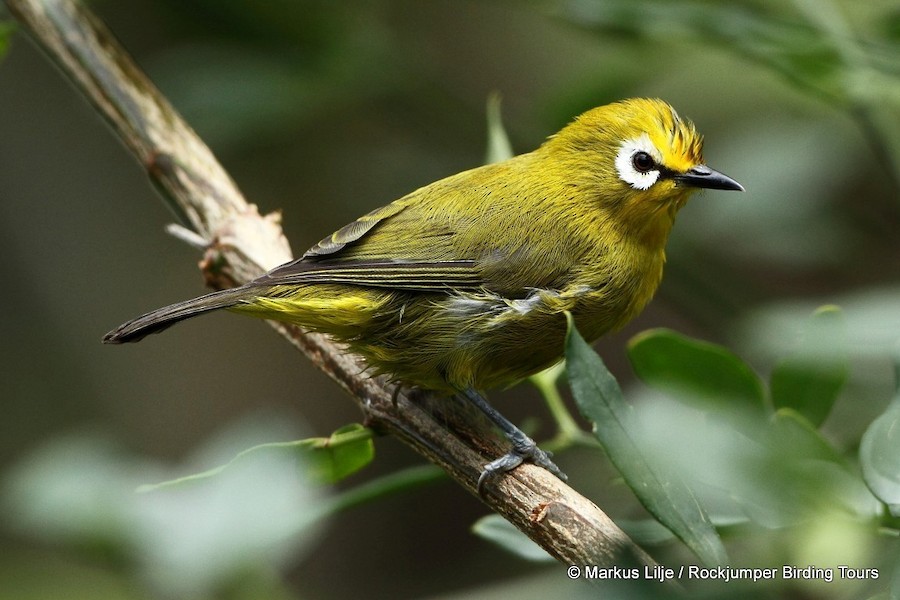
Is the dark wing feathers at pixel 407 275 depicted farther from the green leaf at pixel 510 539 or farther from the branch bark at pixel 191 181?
the green leaf at pixel 510 539

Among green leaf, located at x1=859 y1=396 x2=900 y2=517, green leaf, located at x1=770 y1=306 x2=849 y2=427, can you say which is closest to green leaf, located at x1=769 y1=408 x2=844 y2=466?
green leaf, located at x1=859 y1=396 x2=900 y2=517

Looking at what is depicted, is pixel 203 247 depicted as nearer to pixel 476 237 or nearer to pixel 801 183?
pixel 476 237

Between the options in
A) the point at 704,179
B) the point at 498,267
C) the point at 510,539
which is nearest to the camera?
the point at 510,539

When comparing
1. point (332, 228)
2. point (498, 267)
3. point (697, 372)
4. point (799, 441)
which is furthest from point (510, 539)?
point (332, 228)

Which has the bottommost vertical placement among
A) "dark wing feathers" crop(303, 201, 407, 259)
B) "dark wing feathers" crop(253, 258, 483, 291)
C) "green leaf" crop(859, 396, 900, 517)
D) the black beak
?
"green leaf" crop(859, 396, 900, 517)

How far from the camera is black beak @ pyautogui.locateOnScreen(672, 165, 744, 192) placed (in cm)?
307

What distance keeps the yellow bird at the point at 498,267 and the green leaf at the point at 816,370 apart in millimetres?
719

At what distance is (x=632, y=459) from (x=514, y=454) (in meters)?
0.76

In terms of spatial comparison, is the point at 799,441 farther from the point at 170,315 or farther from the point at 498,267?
the point at 170,315

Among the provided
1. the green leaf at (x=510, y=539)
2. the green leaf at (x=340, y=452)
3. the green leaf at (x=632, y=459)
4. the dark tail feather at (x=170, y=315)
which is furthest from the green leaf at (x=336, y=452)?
the green leaf at (x=632, y=459)

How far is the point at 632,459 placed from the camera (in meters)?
A: 1.87

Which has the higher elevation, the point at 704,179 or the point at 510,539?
the point at 704,179

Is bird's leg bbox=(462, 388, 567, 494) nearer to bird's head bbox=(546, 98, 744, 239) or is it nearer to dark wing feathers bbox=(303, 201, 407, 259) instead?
dark wing feathers bbox=(303, 201, 407, 259)

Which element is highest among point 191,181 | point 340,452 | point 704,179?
point 191,181
